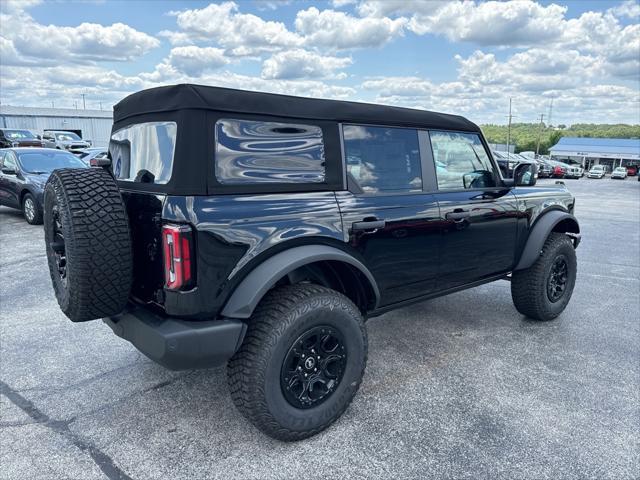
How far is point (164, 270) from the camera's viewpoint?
2.29 m

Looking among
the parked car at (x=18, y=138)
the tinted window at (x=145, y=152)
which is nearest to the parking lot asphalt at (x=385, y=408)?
the tinted window at (x=145, y=152)

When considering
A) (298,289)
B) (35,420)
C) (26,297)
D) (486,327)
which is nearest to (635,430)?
(486,327)

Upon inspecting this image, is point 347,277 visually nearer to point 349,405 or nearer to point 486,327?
point 349,405

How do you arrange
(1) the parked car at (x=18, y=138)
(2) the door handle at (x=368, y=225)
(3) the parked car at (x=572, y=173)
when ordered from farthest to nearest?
(3) the parked car at (x=572, y=173) < (1) the parked car at (x=18, y=138) < (2) the door handle at (x=368, y=225)

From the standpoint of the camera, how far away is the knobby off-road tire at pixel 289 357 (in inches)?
93.6

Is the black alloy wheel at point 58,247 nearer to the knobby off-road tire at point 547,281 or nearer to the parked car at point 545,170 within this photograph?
the knobby off-road tire at point 547,281

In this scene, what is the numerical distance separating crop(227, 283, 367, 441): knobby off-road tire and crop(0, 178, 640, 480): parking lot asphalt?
15cm

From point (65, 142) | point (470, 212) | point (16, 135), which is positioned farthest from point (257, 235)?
point (65, 142)

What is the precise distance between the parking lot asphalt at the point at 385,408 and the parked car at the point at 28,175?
526cm

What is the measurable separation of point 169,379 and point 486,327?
2809 millimetres

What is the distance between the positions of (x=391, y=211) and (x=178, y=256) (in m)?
1.44

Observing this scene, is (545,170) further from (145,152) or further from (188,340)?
(188,340)

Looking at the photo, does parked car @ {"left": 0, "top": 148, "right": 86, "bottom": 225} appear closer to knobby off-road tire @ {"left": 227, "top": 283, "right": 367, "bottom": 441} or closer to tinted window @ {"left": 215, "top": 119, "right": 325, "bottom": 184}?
tinted window @ {"left": 215, "top": 119, "right": 325, "bottom": 184}

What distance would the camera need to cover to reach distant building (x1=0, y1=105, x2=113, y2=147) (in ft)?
146
